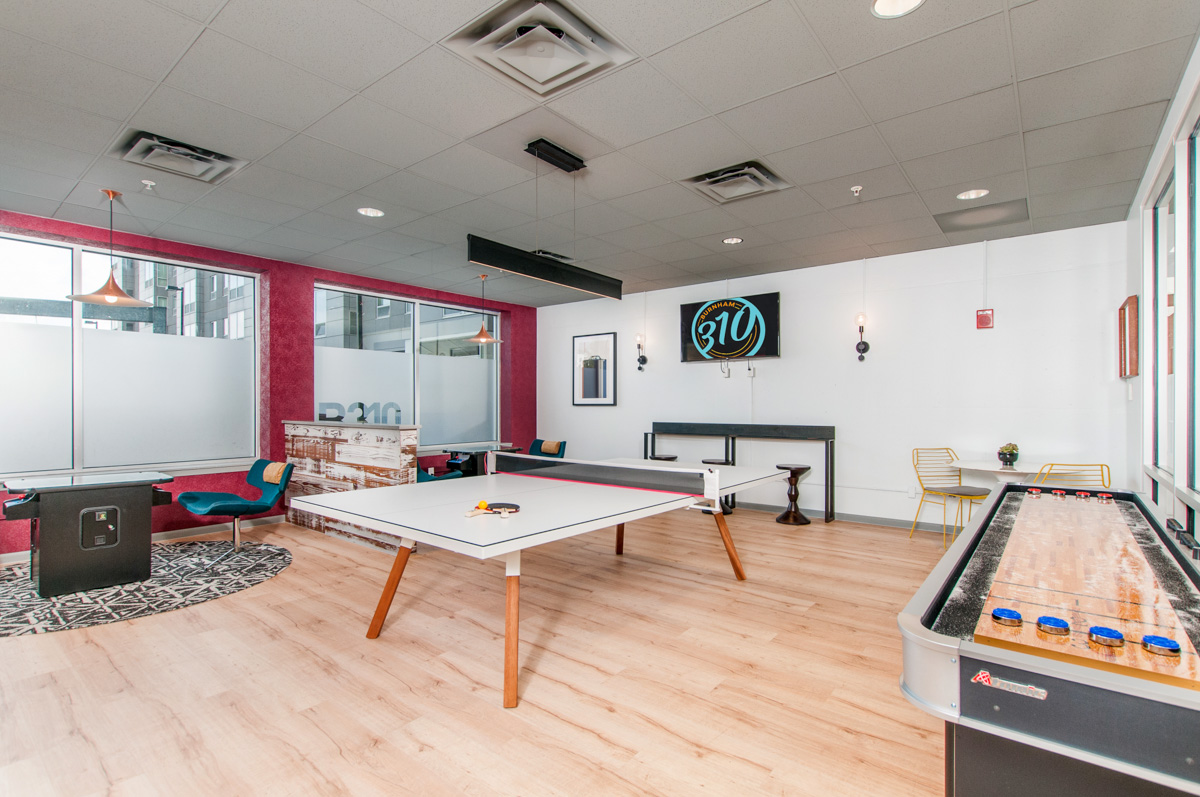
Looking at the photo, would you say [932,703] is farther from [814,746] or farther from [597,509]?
[597,509]

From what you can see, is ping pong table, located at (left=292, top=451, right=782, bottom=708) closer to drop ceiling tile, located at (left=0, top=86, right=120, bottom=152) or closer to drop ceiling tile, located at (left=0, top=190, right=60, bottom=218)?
drop ceiling tile, located at (left=0, top=86, right=120, bottom=152)

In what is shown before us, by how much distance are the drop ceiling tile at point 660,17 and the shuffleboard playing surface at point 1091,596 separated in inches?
84.4

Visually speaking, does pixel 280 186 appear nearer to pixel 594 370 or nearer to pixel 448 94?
pixel 448 94

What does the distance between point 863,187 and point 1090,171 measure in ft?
4.44

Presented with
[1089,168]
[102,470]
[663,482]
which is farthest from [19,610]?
[1089,168]

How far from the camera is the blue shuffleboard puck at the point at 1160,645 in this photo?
0.95 m

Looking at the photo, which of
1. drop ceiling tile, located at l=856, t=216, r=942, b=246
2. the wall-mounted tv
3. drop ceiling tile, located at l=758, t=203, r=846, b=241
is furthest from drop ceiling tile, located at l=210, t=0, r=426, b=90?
the wall-mounted tv

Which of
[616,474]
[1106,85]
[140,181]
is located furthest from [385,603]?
[1106,85]

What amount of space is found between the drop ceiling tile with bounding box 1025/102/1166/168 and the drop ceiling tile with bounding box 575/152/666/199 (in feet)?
7.10

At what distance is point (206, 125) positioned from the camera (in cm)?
308

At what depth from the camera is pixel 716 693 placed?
246cm

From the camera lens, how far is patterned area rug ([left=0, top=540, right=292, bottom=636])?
333 cm

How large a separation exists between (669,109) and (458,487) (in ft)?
8.02

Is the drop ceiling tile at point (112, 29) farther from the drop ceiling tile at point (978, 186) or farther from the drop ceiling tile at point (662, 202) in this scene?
the drop ceiling tile at point (978, 186)
